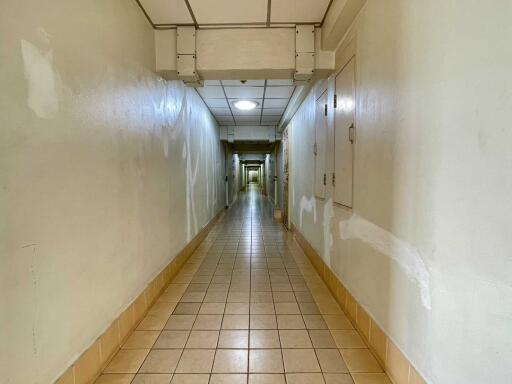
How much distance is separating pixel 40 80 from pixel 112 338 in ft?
5.37

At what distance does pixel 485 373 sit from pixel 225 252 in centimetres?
369

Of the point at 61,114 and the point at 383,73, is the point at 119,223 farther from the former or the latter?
the point at 383,73

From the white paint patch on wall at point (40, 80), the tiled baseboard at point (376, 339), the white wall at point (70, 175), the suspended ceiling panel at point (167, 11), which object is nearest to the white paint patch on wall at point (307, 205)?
the tiled baseboard at point (376, 339)

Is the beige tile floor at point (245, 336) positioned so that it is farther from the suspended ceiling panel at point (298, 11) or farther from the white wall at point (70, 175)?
the suspended ceiling panel at point (298, 11)

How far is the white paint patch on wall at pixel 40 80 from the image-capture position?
46.9 inches

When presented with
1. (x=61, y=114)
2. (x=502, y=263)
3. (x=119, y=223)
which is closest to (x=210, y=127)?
(x=119, y=223)

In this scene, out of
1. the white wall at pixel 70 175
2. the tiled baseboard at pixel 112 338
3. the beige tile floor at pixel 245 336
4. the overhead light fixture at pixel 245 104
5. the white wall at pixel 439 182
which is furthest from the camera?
the overhead light fixture at pixel 245 104

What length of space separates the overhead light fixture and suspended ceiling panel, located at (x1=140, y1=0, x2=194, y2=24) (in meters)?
2.68

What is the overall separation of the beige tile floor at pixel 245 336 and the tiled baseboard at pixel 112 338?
64mm

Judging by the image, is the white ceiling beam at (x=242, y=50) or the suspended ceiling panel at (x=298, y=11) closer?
the suspended ceiling panel at (x=298, y=11)

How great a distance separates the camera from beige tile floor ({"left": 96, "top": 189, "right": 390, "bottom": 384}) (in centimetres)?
169

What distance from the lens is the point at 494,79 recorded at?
3.09 feet

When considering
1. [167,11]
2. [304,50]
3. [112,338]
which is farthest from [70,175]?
[304,50]

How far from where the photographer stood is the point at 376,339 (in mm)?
1835
